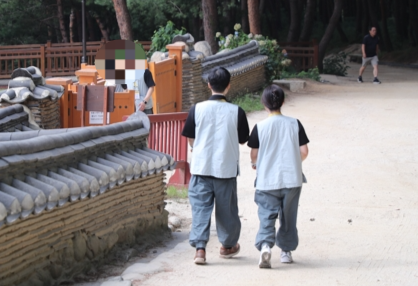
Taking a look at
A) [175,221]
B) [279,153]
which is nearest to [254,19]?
[175,221]

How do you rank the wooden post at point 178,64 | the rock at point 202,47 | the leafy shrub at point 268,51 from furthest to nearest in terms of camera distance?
the leafy shrub at point 268,51
the rock at point 202,47
the wooden post at point 178,64

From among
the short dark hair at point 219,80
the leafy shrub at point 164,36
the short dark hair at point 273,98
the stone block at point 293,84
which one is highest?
the leafy shrub at point 164,36

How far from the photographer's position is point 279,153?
5652 mm

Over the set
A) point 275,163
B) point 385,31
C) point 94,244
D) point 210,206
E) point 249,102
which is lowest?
point 94,244

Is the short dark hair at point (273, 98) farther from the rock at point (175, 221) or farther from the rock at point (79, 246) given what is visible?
the rock at point (175, 221)

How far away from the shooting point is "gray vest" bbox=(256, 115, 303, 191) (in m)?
5.62

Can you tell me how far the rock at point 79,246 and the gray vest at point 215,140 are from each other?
1.04m

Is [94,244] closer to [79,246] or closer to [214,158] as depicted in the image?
[79,246]

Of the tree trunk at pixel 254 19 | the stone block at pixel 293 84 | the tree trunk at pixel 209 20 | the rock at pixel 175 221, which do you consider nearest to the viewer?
the rock at pixel 175 221

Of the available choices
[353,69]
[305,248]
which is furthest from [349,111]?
[353,69]

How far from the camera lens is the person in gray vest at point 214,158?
5762mm

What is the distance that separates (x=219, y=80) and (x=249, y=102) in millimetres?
11027

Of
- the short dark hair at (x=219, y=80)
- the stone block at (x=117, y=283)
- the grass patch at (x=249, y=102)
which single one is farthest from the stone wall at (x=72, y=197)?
the grass patch at (x=249, y=102)

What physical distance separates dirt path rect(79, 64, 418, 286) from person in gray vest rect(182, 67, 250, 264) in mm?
304
